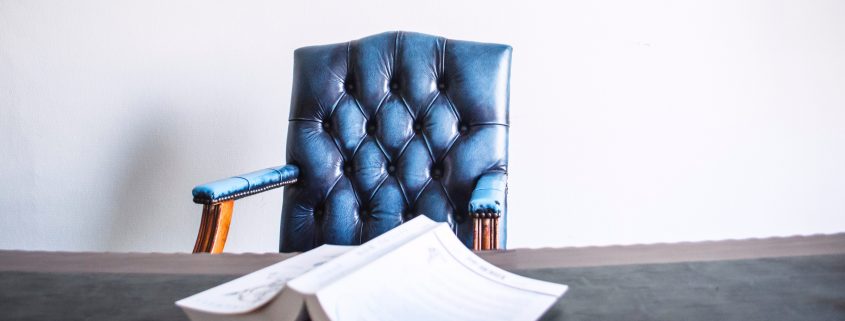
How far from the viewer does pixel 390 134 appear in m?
1.28

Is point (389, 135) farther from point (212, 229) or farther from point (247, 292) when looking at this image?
point (247, 292)

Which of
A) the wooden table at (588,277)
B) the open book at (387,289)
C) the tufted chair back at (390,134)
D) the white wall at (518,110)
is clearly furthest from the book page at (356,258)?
the white wall at (518,110)

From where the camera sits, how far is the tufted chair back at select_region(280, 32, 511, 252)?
1.25 metres

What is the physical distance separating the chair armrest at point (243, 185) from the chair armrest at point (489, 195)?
1.29ft

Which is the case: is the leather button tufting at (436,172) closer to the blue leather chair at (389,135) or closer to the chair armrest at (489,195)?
the blue leather chair at (389,135)

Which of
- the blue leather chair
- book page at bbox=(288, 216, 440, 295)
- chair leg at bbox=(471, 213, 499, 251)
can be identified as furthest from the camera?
the blue leather chair

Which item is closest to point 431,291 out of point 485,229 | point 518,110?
point 485,229

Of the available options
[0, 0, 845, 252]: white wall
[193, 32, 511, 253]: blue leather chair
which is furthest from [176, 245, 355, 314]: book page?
[0, 0, 845, 252]: white wall

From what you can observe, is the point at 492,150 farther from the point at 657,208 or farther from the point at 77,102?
the point at 77,102

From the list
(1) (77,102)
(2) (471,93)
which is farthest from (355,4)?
(1) (77,102)

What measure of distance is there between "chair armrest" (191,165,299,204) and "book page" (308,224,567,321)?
1.78ft

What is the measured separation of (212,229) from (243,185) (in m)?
0.11

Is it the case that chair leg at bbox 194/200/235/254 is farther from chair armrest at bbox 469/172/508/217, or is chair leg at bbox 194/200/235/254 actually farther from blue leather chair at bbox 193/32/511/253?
chair armrest at bbox 469/172/508/217

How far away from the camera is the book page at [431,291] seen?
1.45 feet
